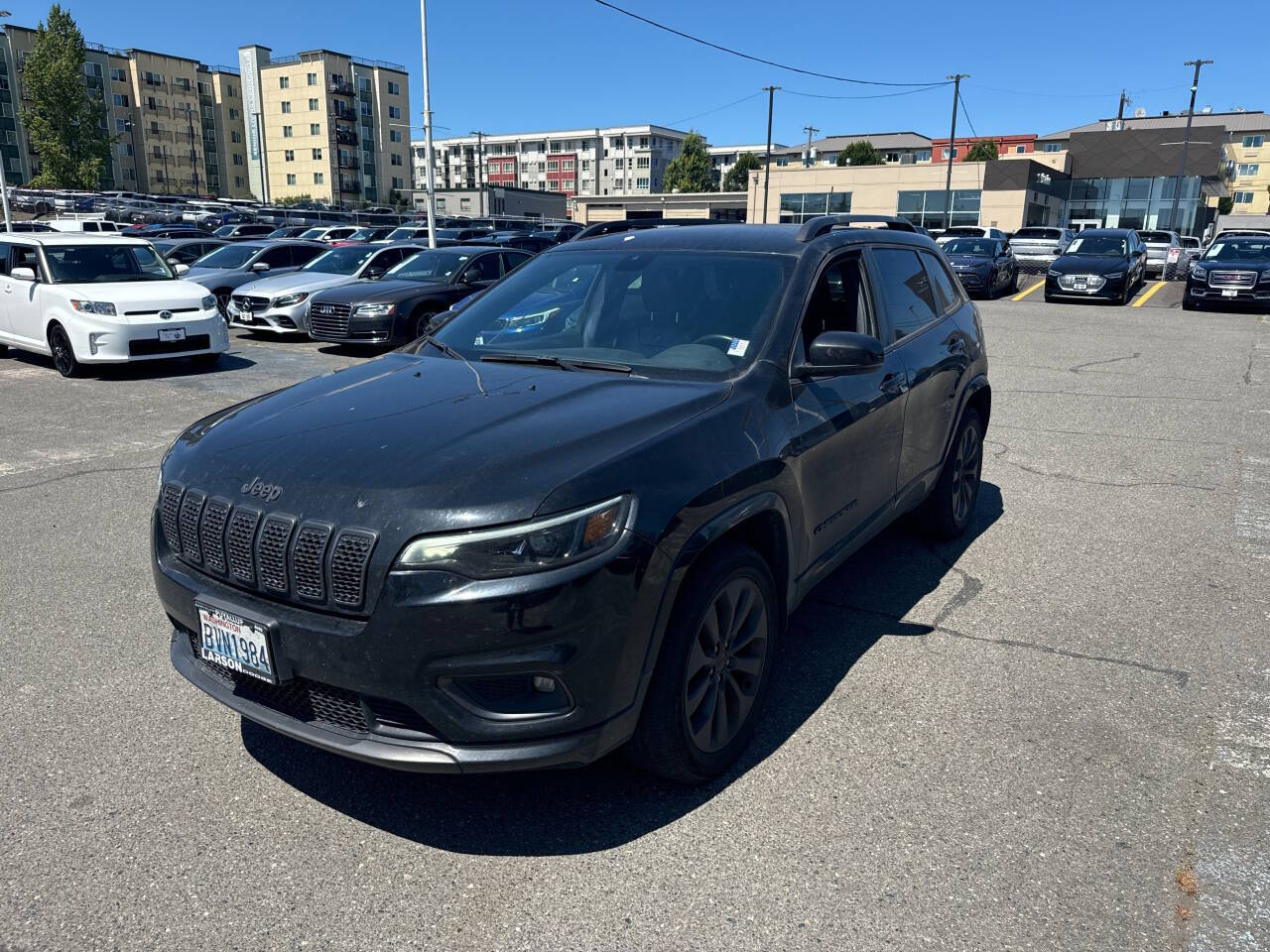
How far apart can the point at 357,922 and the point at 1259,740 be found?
10.3 ft

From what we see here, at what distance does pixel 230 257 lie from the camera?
17.9 m

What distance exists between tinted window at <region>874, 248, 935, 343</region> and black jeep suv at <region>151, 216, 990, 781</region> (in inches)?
16.8

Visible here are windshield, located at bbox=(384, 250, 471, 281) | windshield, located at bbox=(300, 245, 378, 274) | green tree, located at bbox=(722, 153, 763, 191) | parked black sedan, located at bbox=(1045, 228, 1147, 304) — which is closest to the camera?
windshield, located at bbox=(384, 250, 471, 281)

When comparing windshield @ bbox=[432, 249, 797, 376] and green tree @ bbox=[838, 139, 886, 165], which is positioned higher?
green tree @ bbox=[838, 139, 886, 165]

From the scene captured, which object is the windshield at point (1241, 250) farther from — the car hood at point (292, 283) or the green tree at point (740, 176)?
the green tree at point (740, 176)

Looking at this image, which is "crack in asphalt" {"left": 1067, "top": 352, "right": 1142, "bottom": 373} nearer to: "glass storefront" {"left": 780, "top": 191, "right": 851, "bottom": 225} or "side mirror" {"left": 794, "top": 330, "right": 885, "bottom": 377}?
"side mirror" {"left": 794, "top": 330, "right": 885, "bottom": 377}

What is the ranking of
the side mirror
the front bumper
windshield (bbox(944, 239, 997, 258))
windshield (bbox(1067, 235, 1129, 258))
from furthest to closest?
windshield (bbox(944, 239, 997, 258)) → windshield (bbox(1067, 235, 1129, 258)) → the side mirror → the front bumper

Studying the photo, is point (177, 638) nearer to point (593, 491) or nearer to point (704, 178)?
point (593, 491)

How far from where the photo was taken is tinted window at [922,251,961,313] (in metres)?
5.20

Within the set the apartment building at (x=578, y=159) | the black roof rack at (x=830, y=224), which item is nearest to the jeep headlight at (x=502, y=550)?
the black roof rack at (x=830, y=224)

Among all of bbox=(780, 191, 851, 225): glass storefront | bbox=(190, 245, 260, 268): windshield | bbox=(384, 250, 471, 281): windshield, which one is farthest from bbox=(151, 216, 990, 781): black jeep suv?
bbox=(780, 191, 851, 225): glass storefront

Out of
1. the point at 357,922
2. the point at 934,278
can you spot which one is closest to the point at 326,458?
the point at 357,922

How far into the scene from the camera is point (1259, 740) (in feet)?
11.1

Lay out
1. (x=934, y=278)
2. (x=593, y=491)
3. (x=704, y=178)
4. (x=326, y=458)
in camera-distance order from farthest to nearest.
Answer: (x=704, y=178) < (x=934, y=278) < (x=326, y=458) < (x=593, y=491)
